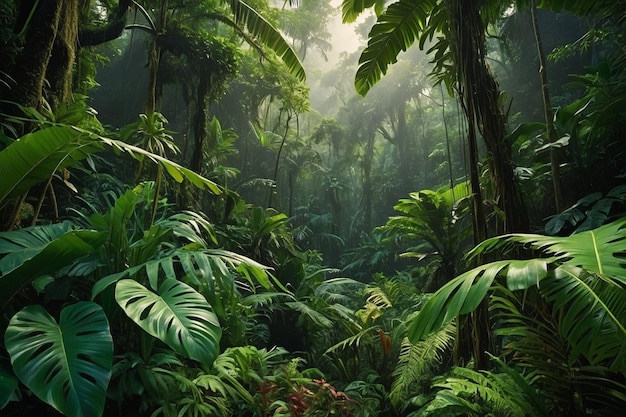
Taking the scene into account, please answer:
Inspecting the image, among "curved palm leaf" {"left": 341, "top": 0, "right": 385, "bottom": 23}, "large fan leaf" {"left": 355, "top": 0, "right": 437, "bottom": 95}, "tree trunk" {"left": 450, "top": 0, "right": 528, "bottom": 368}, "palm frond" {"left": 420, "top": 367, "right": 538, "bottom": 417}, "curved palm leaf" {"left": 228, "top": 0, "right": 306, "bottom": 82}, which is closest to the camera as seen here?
"palm frond" {"left": 420, "top": 367, "right": 538, "bottom": 417}

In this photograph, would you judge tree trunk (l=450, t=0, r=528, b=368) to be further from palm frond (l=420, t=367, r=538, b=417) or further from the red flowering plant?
the red flowering plant

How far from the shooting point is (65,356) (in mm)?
1630

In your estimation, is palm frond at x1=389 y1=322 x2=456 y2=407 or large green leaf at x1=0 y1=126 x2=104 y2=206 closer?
large green leaf at x1=0 y1=126 x2=104 y2=206

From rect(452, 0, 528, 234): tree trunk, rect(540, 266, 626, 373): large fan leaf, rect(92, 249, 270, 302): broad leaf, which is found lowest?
rect(540, 266, 626, 373): large fan leaf

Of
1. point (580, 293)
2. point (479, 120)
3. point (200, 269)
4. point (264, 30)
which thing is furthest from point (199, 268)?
point (264, 30)

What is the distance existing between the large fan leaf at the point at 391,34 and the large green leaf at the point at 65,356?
3094 mm

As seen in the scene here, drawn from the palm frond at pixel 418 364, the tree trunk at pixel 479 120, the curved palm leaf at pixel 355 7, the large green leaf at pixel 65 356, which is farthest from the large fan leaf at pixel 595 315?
the curved palm leaf at pixel 355 7

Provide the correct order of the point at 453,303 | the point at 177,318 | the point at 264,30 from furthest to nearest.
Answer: the point at 264,30 < the point at 177,318 < the point at 453,303

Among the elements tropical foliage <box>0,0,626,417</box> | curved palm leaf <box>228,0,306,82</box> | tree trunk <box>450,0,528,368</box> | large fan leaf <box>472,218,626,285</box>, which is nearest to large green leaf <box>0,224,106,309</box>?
tropical foliage <box>0,0,626,417</box>

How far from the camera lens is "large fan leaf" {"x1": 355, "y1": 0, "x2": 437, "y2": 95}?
128 inches

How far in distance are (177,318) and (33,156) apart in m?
1.26

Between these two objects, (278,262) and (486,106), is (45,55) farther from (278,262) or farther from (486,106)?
(278,262)

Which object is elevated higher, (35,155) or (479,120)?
(479,120)

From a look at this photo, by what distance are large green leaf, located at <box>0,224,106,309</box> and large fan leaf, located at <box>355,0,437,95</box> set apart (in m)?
2.81
